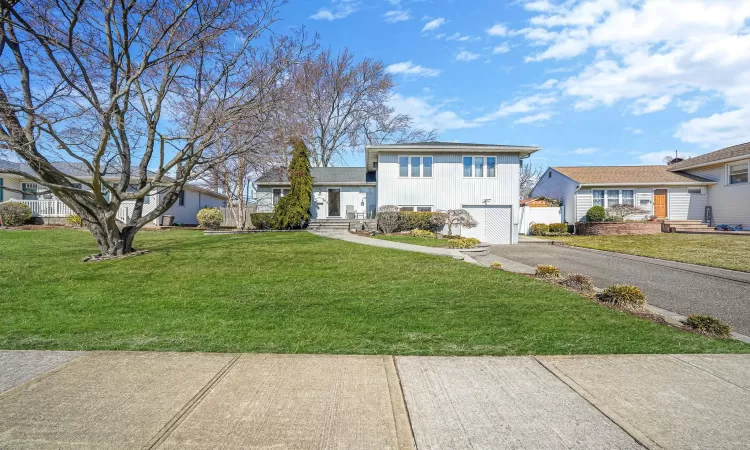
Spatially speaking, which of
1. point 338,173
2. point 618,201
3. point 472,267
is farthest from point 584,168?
point 472,267

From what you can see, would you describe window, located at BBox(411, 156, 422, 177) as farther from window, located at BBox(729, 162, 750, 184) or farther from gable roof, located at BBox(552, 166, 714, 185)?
window, located at BBox(729, 162, 750, 184)

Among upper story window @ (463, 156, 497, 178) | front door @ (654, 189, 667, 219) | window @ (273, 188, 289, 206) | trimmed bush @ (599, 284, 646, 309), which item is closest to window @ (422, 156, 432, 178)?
upper story window @ (463, 156, 497, 178)

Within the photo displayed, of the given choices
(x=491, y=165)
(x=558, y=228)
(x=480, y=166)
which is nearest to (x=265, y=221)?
(x=480, y=166)

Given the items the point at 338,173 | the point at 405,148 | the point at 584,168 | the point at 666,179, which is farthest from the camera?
the point at 584,168

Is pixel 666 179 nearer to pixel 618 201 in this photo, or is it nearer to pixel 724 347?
pixel 618 201

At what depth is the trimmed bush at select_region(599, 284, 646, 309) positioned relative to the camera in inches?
233

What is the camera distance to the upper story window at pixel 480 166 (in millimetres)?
19828

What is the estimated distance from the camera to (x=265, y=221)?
2002 centimetres

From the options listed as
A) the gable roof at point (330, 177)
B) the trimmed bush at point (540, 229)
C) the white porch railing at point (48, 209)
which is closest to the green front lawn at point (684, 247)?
the trimmed bush at point (540, 229)

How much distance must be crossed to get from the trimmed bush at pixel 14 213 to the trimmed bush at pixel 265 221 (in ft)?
36.3

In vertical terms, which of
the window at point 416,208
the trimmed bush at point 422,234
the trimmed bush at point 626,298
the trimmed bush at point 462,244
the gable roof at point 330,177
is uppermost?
the gable roof at point 330,177

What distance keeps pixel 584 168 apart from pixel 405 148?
1427 centimetres

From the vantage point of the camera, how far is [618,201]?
925 inches

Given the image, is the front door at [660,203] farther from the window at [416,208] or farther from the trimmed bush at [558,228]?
the window at [416,208]
